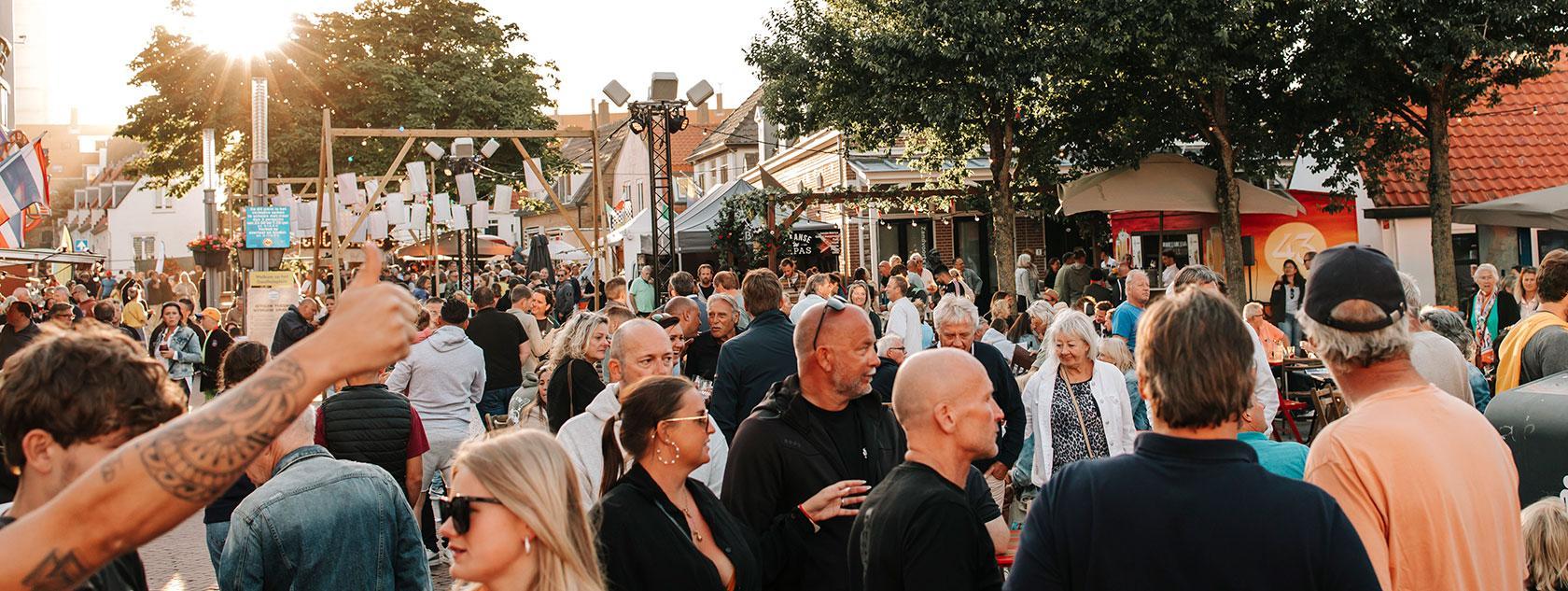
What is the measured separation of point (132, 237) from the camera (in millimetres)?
79188

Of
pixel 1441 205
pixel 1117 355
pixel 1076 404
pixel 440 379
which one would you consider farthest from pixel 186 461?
pixel 1441 205

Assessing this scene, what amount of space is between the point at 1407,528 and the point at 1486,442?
0.34 m

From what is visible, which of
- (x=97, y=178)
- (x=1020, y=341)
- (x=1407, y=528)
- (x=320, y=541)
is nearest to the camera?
(x=1407, y=528)

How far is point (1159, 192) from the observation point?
23.7m

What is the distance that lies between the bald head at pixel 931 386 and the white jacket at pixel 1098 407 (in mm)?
3391

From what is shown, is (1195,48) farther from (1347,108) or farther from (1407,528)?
(1407,528)

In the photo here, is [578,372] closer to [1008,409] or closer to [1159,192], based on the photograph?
[1008,409]

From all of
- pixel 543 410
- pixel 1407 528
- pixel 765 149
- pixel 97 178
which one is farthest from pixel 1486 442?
pixel 97 178

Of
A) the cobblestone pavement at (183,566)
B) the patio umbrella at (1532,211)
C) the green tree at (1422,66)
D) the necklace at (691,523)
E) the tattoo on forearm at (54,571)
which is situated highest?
the green tree at (1422,66)

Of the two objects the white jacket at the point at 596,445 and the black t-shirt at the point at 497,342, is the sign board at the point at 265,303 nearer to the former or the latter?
the black t-shirt at the point at 497,342

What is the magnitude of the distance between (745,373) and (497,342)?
4709mm

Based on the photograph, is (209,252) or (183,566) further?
(209,252)

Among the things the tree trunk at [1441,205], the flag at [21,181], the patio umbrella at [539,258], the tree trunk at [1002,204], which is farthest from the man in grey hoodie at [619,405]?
the patio umbrella at [539,258]

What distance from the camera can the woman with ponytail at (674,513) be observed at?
3457 mm
